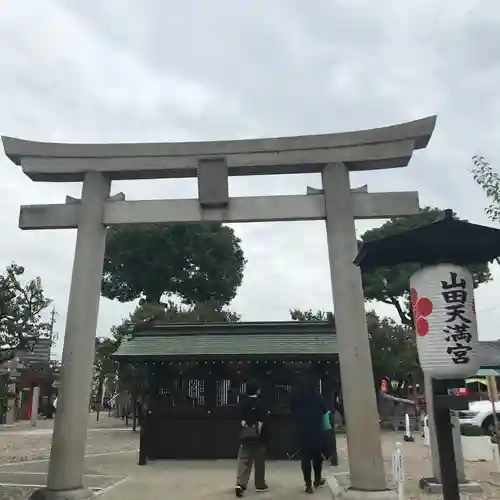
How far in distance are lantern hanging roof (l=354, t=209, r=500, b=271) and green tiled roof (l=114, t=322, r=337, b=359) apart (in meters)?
7.33

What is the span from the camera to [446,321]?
5520mm

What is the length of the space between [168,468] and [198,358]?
8.51ft

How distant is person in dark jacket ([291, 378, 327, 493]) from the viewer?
816 cm

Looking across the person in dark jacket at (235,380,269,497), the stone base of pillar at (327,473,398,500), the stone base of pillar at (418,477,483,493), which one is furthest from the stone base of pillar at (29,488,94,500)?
the stone base of pillar at (418,477,483,493)

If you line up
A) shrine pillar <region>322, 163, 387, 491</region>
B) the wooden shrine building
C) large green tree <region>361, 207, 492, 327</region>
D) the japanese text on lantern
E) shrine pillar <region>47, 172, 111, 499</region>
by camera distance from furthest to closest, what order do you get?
large green tree <region>361, 207, 492, 327</region>, the wooden shrine building, shrine pillar <region>47, 172, 111, 499</region>, shrine pillar <region>322, 163, 387, 491</region>, the japanese text on lantern

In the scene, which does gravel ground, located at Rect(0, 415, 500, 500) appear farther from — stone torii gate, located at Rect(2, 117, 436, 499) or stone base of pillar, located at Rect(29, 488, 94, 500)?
stone torii gate, located at Rect(2, 117, 436, 499)

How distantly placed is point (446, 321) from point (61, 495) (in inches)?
241

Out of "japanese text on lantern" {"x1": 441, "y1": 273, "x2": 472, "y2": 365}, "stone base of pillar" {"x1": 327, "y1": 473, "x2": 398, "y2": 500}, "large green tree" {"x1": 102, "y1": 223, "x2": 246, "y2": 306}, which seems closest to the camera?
"japanese text on lantern" {"x1": 441, "y1": 273, "x2": 472, "y2": 365}

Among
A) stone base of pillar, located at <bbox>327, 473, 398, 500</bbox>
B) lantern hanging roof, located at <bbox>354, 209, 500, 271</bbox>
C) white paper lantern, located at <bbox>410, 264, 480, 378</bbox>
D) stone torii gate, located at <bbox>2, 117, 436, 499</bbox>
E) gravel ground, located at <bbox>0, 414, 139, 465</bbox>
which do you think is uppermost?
stone torii gate, located at <bbox>2, 117, 436, 499</bbox>

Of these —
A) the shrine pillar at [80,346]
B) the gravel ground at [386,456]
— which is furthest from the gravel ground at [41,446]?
the shrine pillar at [80,346]

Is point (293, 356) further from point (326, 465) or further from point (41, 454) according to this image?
point (41, 454)

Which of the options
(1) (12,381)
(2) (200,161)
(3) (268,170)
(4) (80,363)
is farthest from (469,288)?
(1) (12,381)

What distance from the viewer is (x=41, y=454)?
15.3m

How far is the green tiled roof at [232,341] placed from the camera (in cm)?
1299
